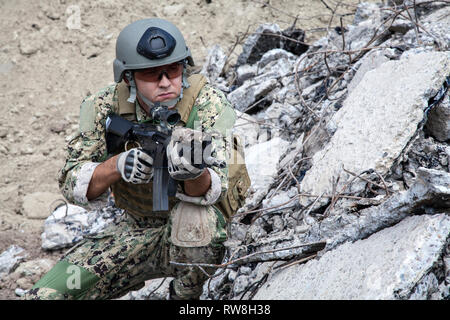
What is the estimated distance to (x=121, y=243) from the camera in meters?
2.86

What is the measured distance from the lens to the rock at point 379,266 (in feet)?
5.98

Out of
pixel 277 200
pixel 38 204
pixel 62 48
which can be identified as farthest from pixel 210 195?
pixel 62 48

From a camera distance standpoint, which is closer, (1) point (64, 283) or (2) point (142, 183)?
(1) point (64, 283)

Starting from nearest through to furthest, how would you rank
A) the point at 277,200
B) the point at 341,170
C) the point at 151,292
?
1. the point at 341,170
2. the point at 277,200
3. the point at 151,292

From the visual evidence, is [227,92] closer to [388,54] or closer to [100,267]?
[388,54]

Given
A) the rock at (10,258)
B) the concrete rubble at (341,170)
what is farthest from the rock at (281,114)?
the rock at (10,258)

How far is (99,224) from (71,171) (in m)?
1.74

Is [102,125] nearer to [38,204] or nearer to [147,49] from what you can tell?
[147,49]

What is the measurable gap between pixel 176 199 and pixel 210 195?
352 millimetres

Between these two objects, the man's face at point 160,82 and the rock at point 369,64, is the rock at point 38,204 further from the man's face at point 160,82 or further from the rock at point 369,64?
the rock at point 369,64

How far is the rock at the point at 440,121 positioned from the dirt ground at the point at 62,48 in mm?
2640

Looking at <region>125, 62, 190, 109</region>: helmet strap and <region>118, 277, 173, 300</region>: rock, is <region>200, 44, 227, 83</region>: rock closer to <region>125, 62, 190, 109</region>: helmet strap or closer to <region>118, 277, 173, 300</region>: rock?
<region>118, 277, 173, 300</region>: rock

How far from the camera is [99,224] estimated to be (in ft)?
14.2

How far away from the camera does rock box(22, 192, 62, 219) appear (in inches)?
189
